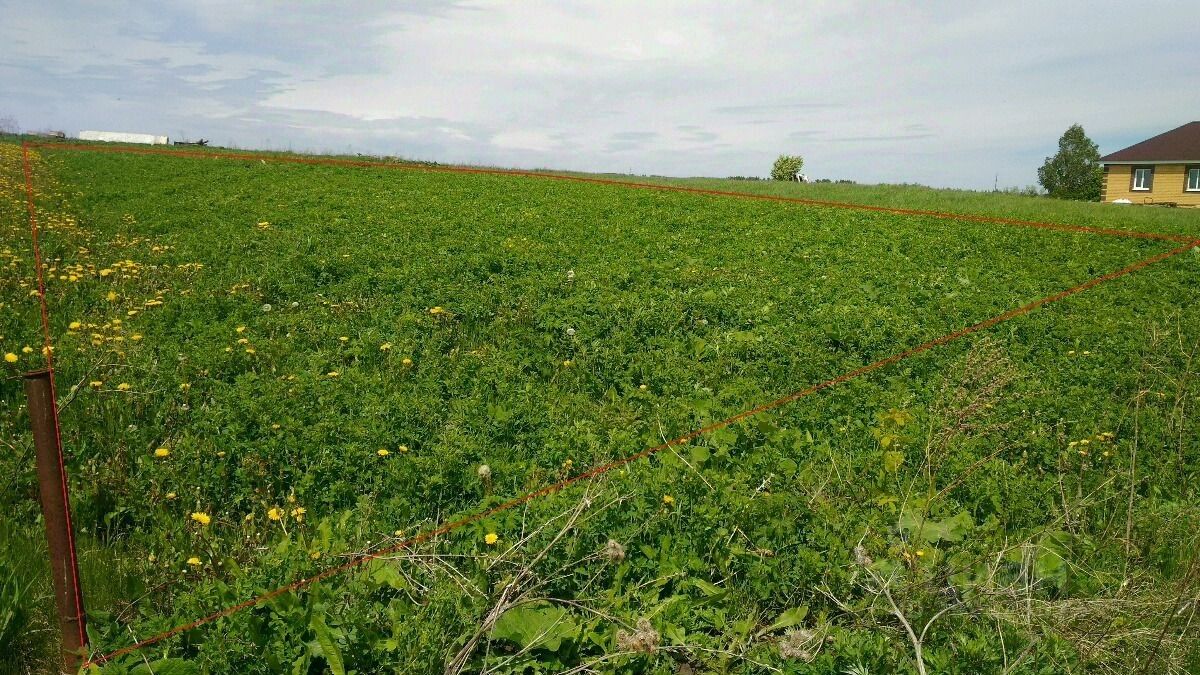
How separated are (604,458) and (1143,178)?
4800 cm

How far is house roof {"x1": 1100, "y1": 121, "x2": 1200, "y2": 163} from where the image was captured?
38.7m

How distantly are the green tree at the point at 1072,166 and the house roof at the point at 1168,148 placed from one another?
40.7 feet

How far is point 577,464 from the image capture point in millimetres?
4547

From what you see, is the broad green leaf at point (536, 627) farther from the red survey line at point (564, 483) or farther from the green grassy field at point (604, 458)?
the red survey line at point (564, 483)

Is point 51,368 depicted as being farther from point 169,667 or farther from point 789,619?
point 789,619

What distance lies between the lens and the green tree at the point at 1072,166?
55531 millimetres

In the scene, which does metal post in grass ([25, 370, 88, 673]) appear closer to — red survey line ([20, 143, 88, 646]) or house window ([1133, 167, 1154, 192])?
red survey line ([20, 143, 88, 646])

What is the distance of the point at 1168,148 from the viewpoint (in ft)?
132

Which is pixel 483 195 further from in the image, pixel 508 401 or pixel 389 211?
pixel 508 401

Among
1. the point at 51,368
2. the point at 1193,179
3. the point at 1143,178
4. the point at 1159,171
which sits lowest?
the point at 51,368

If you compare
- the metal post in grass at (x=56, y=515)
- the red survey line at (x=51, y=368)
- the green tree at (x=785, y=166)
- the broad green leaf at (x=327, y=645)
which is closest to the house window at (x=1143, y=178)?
the green tree at (x=785, y=166)

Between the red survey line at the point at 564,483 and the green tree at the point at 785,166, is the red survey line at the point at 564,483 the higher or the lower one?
the lower one

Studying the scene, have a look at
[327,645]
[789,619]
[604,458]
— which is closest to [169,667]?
[327,645]

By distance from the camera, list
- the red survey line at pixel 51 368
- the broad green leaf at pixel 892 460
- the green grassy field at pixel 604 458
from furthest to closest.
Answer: the broad green leaf at pixel 892 460 → the green grassy field at pixel 604 458 → the red survey line at pixel 51 368
